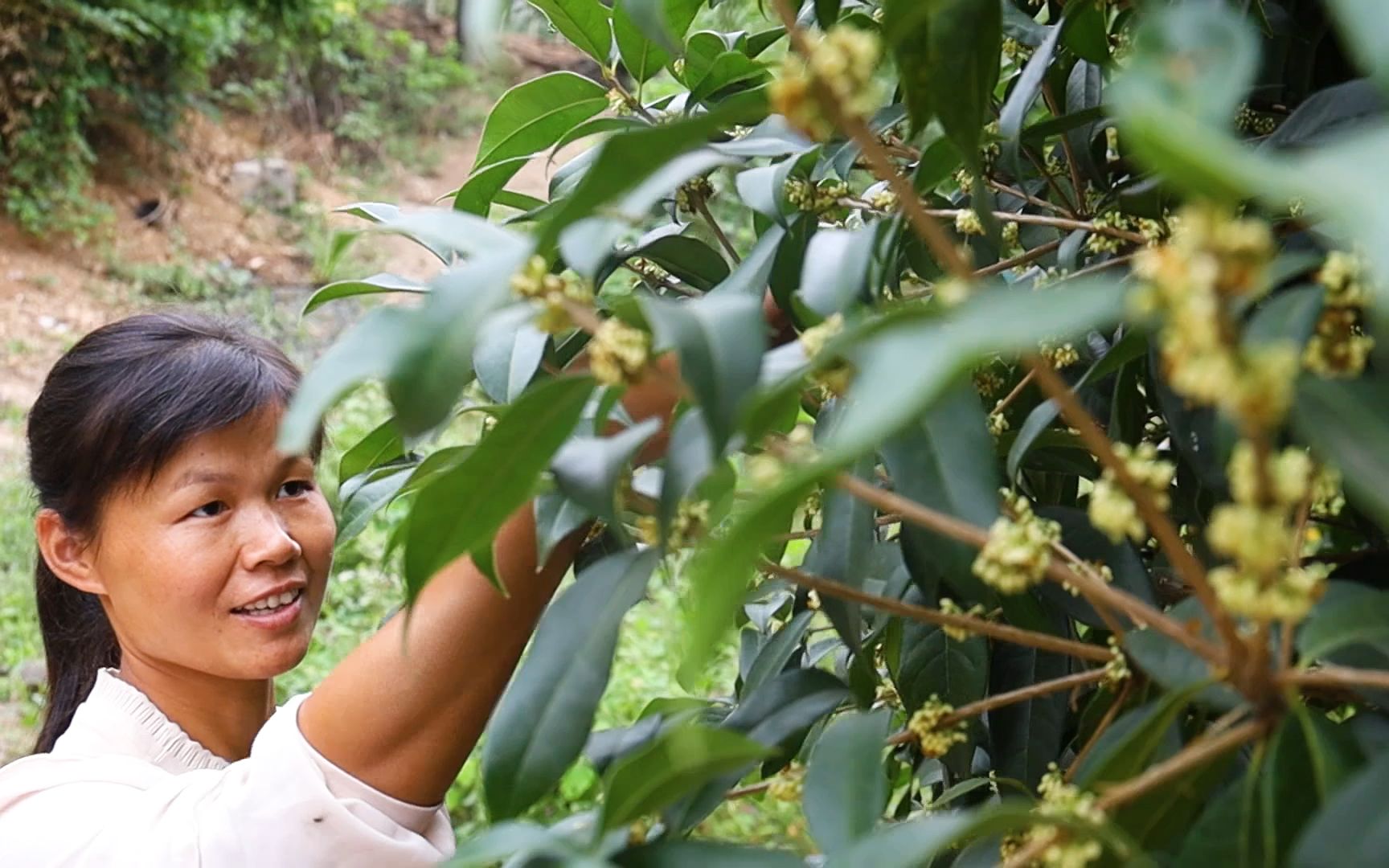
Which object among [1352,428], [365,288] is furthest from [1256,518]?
[365,288]

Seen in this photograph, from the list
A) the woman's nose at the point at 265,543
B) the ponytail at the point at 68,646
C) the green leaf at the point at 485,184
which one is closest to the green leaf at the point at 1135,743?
the green leaf at the point at 485,184

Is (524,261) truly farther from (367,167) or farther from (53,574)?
(367,167)

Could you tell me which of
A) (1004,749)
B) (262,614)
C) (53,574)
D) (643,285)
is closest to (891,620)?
(1004,749)

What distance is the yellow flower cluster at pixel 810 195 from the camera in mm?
608

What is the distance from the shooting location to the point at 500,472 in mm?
398

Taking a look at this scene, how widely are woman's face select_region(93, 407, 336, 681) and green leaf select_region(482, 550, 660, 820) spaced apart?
1.86ft

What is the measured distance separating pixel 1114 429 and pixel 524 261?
0.36 m

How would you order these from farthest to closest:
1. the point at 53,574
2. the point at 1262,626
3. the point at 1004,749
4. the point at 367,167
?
the point at 367,167
the point at 53,574
the point at 1004,749
the point at 1262,626

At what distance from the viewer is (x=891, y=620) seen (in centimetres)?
64

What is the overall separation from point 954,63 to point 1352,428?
0.70ft

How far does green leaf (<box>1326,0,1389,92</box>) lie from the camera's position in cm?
24

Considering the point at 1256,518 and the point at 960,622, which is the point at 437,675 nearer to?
the point at 960,622

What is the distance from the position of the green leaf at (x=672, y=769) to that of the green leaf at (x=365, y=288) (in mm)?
362

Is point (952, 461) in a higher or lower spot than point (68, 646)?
higher
